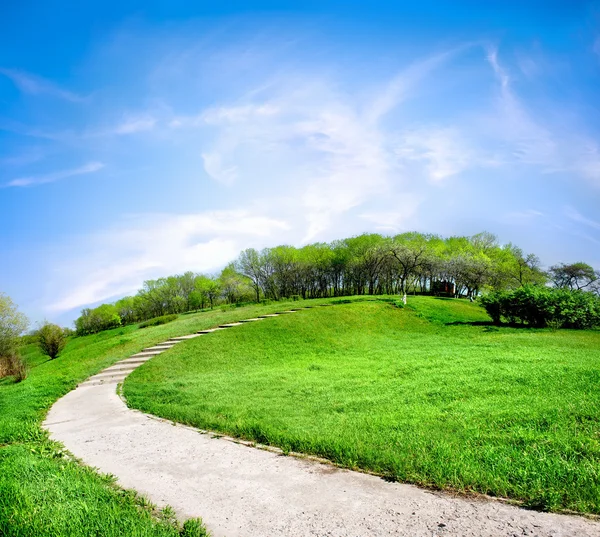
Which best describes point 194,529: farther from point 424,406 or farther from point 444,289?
point 444,289

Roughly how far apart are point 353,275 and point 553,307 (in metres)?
50.0

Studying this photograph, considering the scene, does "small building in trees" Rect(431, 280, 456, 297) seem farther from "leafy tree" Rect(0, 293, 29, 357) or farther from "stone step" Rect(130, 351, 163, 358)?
"leafy tree" Rect(0, 293, 29, 357)

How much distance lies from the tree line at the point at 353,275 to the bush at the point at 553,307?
891 inches

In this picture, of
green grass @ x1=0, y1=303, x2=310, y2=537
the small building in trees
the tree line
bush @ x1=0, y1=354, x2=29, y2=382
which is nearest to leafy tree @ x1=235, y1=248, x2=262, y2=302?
the tree line

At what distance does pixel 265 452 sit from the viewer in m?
5.61

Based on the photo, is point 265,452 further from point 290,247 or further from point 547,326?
point 290,247

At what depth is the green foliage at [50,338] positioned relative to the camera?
3375 cm

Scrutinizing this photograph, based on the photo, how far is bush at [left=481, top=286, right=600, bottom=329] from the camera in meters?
19.7

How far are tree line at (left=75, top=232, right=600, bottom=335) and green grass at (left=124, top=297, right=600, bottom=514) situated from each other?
32.7 meters

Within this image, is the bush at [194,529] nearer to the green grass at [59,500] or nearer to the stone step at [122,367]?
the green grass at [59,500]

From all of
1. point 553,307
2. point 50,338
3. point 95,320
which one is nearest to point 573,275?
point 553,307

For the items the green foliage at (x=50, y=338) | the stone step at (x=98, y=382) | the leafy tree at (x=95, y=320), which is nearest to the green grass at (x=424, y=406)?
the stone step at (x=98, y=382)

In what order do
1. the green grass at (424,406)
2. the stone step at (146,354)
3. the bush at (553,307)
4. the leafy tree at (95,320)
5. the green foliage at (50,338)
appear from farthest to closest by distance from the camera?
the leafy tree at (95,320) < the green foliage at (50,338) < the bush at (553,307) < the stone step at (146,354) < the green grass at (424,406)

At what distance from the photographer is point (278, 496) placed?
421cm
